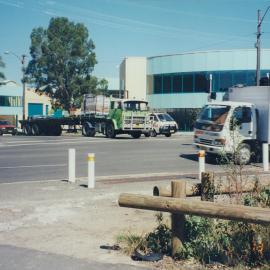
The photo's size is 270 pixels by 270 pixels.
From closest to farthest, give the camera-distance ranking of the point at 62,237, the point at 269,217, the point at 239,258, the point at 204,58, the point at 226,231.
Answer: the point at 269,217 → the point at 239,258 → the point at 226,231 → the point at 62,237 → the point at 204,58

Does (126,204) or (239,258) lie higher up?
(126,204)

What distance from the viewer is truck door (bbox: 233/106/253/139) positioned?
16.5 meters

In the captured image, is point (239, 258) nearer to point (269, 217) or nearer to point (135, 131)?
point (269, 217)

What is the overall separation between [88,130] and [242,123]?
2077cm

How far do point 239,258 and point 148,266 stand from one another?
3.59ft

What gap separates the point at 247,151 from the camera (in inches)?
659

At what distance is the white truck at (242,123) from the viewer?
53.7ft

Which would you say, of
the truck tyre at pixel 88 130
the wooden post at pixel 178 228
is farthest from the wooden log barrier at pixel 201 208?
the truck tyre at pixel 88 130

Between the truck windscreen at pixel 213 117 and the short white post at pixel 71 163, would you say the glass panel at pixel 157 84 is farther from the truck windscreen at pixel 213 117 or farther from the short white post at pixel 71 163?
the short white post at pixel 71 163

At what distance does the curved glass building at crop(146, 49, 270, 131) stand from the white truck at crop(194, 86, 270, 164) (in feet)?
100

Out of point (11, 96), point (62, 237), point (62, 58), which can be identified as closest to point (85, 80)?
point (62, 58)

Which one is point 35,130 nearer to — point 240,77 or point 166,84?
point 166,84

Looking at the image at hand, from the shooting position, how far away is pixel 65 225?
25.4ft

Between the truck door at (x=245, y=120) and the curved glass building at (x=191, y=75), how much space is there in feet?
102
